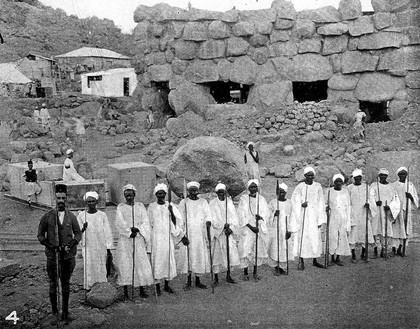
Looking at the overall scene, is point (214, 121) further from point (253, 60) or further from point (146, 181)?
point (146, 181)

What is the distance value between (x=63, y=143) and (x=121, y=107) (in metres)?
4.49

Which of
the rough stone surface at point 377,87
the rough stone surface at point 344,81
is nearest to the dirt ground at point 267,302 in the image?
the rough stone surface at point 377,87

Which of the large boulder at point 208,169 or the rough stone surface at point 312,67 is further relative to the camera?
the rough stone surface at point 312,67

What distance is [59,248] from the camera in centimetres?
559

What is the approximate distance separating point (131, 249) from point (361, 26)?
13253 mm

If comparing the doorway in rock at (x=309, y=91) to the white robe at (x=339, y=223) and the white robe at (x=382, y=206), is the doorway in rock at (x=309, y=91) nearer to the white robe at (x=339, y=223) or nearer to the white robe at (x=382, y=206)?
the white robe at (x=382, y=206)

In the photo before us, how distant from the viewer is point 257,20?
17656mm

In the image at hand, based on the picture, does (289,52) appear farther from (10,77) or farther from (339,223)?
(10,77)

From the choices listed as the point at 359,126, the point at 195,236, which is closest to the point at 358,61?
the point at 359,126

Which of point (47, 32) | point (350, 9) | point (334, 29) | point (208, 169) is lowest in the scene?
point (208, 169)

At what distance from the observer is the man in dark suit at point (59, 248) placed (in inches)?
221

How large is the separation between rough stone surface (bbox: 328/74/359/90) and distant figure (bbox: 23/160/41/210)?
35.3 ft

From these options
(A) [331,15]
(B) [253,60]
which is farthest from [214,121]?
(A) [331,15]

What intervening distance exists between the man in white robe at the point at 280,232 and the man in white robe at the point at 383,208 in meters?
1.45
